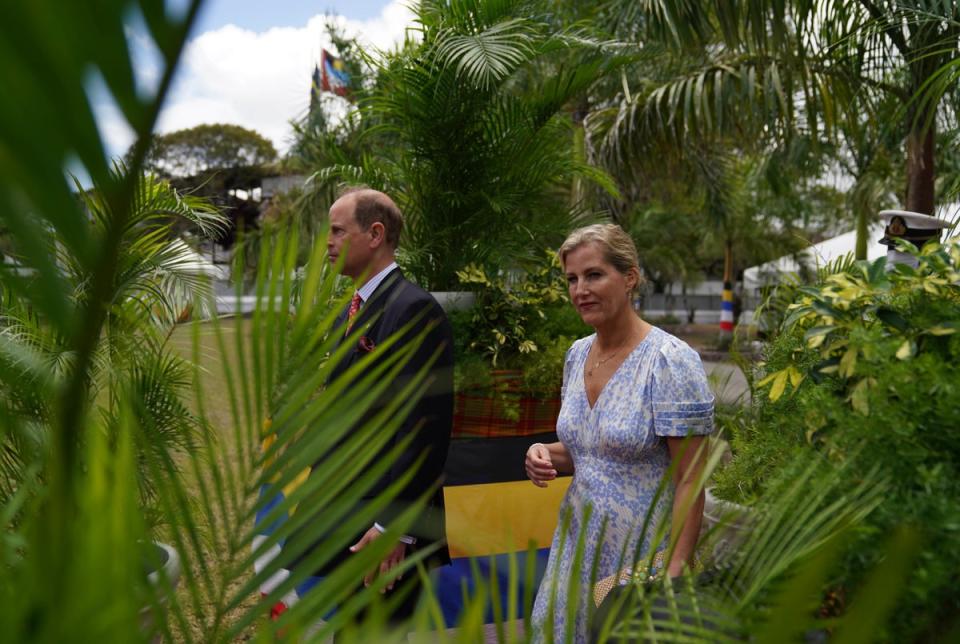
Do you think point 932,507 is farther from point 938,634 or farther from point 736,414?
point 736,414

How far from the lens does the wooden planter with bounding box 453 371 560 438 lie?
391cm

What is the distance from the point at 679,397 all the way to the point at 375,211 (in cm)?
121

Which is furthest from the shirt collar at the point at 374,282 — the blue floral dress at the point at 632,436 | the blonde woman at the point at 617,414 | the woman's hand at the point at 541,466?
the blue floral dress at the point at 632,436

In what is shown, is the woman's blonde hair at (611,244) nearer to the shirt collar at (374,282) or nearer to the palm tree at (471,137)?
the shirt collar at (374,282)

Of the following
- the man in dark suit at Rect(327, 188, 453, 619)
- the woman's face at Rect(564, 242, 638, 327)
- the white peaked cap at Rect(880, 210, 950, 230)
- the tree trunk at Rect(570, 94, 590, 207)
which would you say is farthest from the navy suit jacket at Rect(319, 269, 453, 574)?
the tree trunk at Rect(570, 94, 590, 207)

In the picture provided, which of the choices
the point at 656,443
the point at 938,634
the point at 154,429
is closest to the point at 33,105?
the point at 154,429

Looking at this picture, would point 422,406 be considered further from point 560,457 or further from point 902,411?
point 902,411

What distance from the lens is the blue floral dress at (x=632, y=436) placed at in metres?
2.09

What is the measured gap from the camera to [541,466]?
238 centimetres

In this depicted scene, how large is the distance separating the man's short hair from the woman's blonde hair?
2.26ft

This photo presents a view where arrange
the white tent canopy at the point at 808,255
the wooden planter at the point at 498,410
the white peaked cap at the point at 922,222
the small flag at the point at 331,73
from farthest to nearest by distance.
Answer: the small flag at the point at 331,73, the white tent canopy at the point at 808,255, the wooden planter at the point at 498,410, the white peaked cap at the point at 922,222

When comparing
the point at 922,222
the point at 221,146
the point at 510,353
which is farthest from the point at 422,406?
the point at 221,146

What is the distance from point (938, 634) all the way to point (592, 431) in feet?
4.66

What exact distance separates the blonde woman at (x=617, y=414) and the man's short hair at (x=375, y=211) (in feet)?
2.23
